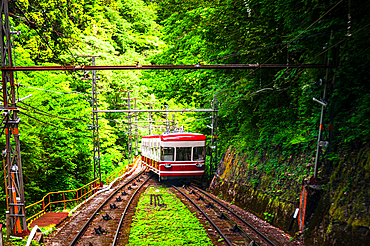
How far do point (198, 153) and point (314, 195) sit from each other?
10.0 metres

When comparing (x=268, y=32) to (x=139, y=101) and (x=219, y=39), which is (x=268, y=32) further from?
(x=139, y=101)

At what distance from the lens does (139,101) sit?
106 ft

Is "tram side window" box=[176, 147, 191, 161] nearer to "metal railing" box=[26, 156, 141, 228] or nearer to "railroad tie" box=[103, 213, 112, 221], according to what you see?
"metal railing" box=[26, 156, 141, 228]

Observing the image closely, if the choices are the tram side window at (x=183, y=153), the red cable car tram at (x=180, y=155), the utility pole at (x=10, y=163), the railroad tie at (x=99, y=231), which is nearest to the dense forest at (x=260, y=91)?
the utility pole at (x=10, y=163)

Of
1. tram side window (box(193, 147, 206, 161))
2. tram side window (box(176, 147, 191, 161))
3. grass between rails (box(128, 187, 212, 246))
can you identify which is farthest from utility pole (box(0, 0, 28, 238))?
tram side window (box(193, 147, 206, 161))

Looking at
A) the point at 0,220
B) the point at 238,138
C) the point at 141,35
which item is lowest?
the point at 0,220

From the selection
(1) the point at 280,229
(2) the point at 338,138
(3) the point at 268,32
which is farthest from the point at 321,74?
(1) the point at 280,229

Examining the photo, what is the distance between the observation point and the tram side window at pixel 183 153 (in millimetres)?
17312

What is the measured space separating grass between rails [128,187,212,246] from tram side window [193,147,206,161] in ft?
14.1

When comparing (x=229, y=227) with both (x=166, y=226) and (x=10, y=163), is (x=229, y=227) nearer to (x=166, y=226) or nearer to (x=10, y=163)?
(x=166, y=226)

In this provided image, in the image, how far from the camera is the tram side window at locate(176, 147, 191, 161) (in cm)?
1731

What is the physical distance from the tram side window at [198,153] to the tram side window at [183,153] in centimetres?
41

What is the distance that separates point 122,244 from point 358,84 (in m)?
8.51

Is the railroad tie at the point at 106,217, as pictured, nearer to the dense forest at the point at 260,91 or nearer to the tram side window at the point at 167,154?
the dense forest at the point at 260,91
